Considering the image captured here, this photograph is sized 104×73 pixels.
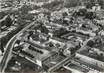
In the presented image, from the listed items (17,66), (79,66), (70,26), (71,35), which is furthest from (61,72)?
(70,26)

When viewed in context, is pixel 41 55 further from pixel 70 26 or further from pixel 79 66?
pixel 70 26

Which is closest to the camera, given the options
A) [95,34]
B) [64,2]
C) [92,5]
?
[95,34]

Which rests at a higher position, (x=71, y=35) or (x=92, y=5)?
(x=92, y=5)

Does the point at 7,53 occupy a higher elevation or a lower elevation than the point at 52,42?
lower

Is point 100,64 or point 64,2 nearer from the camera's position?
point 100,64

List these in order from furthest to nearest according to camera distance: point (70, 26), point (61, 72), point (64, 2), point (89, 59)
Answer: point (64, 2), point (70, 26), point (89, 59), point (61, 72)

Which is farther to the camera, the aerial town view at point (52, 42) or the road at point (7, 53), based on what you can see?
the road at point (7, 53)

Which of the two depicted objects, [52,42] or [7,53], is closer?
[7,53]

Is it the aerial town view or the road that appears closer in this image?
the aerial town view
